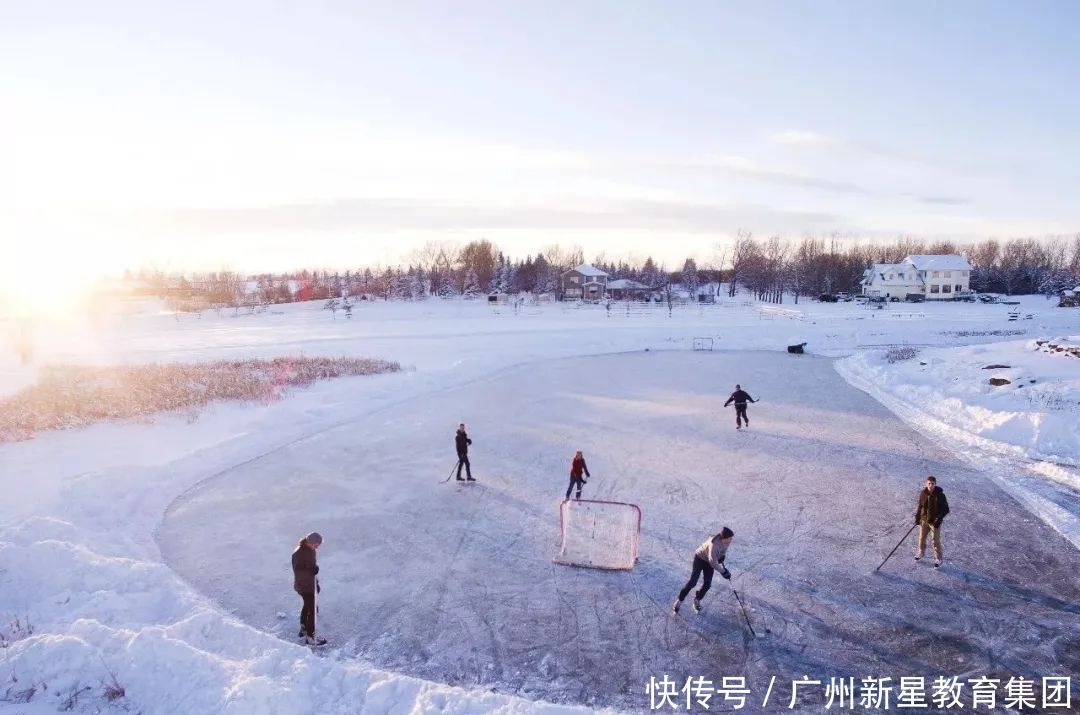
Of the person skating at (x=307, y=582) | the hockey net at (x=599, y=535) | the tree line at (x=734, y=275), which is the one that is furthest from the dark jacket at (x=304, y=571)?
the tree line at (x=734, y=275)

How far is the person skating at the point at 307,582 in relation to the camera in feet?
25.1

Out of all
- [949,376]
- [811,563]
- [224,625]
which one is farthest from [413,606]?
[949,376]

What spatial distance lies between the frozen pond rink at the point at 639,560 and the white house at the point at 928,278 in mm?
81180

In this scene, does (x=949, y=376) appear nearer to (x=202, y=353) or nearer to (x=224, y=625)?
(x=224, y=625)

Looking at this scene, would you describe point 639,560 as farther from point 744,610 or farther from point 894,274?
point 894,274

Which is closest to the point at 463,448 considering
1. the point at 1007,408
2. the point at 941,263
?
the point at 1007,408

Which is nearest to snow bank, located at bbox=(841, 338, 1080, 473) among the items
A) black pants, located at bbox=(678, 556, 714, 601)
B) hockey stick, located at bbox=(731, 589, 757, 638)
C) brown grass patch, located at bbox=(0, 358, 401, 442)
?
hockey stick, located at bbox=(731, 589, 757, 638)

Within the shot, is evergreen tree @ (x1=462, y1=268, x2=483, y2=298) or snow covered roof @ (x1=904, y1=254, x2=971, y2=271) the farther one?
evergreen tree @ (x1=462, y1=268, x2=483, y2=298)

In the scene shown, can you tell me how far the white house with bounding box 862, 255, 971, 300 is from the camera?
87.1 m

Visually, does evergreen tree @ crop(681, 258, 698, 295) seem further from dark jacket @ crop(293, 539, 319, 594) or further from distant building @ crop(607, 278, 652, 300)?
dark jacket @ crop(293, 539, 319, 594)

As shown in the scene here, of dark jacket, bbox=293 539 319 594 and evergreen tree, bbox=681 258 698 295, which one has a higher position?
evergreen tree, bbox=681 258 698 295

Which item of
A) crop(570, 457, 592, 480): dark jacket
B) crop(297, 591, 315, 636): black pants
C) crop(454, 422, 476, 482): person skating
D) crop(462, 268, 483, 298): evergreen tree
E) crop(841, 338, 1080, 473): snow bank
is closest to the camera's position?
crop(297, 591, 315, 636): black pants

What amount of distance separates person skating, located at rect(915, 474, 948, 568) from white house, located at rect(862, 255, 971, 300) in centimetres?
8825

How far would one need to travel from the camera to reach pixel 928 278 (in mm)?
87812
